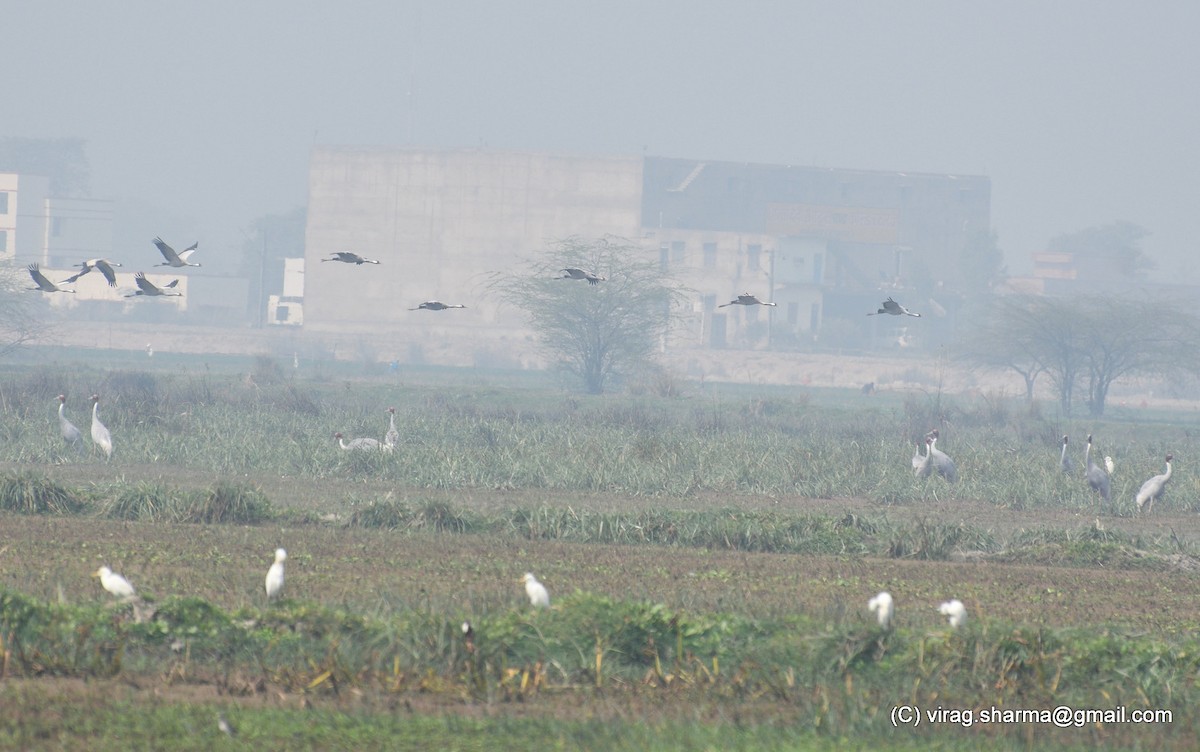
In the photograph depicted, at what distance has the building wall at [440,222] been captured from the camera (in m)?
89.9

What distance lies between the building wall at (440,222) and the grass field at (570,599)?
63.4 metres

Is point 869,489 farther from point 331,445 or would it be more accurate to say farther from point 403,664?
point 403,664

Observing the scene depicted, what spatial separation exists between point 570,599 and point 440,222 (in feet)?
271

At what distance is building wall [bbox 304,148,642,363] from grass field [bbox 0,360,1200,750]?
2495 inches

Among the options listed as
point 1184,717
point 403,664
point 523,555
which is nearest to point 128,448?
point 523,555

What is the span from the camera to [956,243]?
105 m

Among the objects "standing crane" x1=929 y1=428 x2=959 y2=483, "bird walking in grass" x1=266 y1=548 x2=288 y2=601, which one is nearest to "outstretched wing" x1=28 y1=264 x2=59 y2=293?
"bird walking in grass" x1=266 y1=548 x2=288 y2=601

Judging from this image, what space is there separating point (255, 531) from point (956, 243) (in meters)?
95.0

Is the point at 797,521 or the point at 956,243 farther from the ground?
the point at 956,243

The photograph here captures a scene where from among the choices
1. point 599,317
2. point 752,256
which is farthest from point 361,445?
point 752,256

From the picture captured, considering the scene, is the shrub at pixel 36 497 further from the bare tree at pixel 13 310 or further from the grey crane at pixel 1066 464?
the bare tree at pixel 13 310

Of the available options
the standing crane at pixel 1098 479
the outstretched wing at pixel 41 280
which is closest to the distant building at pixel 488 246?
the standing crane at pixel 1098 479

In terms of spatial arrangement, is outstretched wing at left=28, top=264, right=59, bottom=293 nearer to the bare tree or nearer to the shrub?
the shrub

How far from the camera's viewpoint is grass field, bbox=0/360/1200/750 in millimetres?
8117
